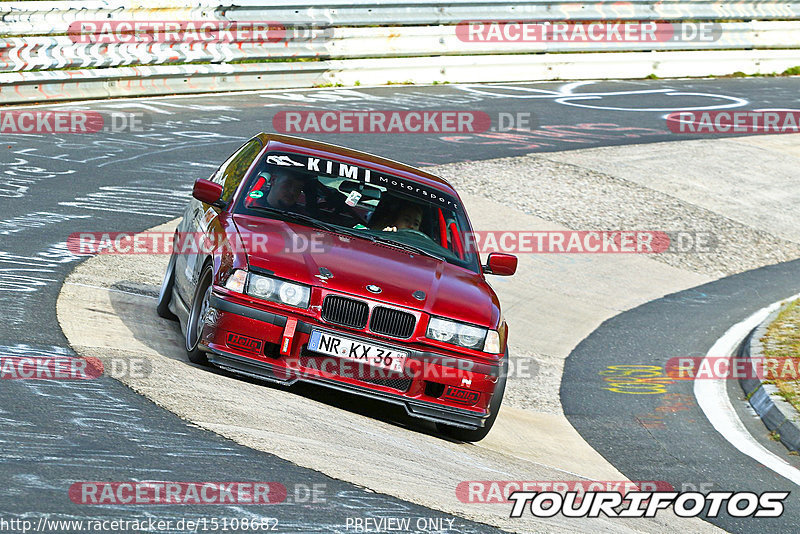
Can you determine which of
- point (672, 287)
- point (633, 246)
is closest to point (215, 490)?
point (672, 287)

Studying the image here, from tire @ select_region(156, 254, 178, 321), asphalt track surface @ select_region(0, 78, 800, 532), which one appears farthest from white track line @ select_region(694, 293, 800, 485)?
tire @ select_region(156, 254, 178, 321)

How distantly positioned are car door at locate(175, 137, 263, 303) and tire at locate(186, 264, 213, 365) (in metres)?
0.19

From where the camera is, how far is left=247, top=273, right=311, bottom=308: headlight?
711cm

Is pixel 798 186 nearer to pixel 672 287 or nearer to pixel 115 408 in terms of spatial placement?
pixel 672 287

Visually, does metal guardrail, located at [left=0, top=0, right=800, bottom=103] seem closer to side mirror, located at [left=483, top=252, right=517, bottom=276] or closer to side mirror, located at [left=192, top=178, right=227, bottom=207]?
side mirror, located at [left=192, top=178, right=227, bottom=207]

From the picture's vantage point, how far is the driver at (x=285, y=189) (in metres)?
8.29

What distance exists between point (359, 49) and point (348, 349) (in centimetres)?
1495

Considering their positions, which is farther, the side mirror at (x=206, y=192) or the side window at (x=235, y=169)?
the side window at (x=235, y=169)

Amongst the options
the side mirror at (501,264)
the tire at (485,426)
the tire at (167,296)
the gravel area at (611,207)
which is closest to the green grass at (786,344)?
the gravel area at (611,207)

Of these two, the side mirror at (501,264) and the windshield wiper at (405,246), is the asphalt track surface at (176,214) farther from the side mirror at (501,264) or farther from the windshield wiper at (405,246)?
the windshield wiper at (405,246)

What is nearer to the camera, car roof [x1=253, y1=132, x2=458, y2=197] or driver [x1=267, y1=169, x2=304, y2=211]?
driver [x1=267, y1=169, x2=304, y2=211]

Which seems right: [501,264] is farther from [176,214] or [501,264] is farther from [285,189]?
[176,214]

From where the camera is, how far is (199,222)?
8.63m

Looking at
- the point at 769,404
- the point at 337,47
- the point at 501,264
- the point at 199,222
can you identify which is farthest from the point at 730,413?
the point at 337,47
